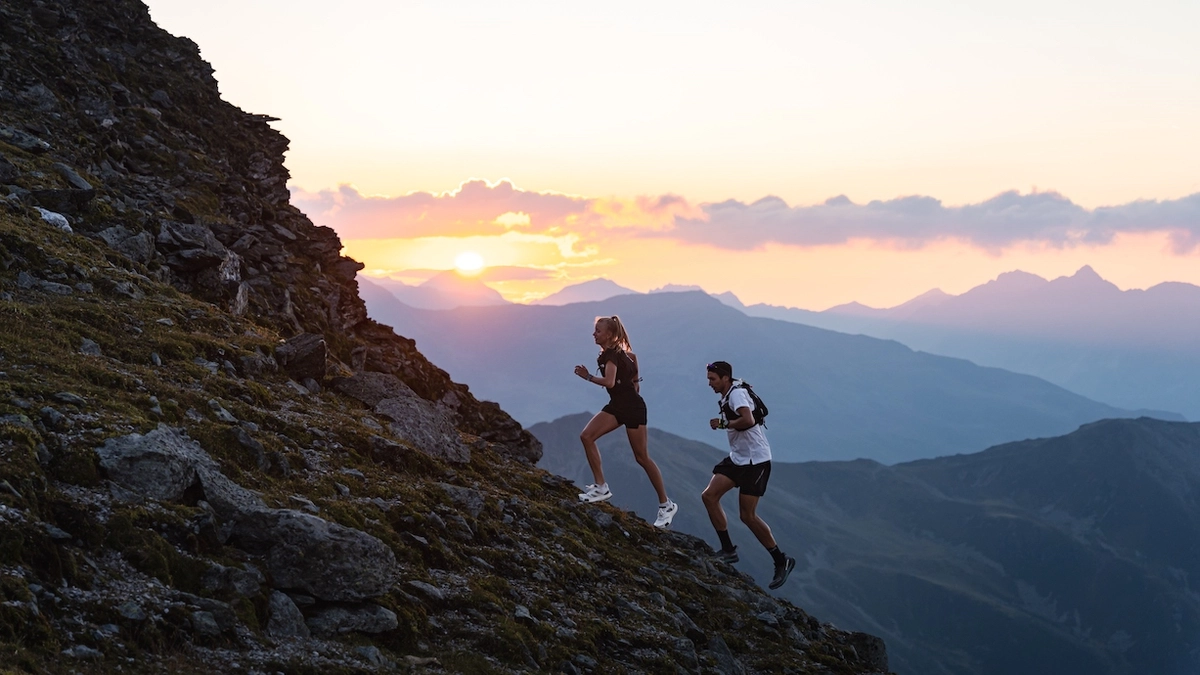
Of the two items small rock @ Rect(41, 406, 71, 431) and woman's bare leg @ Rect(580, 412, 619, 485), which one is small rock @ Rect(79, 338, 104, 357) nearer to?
small rock @ Rect(41, 406, 71, 431)

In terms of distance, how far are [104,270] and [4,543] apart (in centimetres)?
1236

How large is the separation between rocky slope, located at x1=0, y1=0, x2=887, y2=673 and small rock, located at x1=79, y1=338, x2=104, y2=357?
50 mm

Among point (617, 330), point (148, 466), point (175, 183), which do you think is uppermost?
point (175, 183)

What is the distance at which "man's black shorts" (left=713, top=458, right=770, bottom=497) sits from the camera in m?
18.2

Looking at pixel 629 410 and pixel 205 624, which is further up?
pixel 629 410

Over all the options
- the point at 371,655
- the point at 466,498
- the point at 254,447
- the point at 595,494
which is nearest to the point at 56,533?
the point at 371,655

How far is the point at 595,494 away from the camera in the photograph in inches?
861

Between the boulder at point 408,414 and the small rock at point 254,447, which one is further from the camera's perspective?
the boulder at point 408,414

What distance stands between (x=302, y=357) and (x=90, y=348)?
17.7ft

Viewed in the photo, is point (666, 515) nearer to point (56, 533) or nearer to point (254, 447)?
point (254, 447)

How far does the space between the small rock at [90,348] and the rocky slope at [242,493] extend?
0.16 ft

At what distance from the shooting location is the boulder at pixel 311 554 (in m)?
10.5

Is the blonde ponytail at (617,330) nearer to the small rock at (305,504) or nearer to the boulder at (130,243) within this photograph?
the small rock at (305,504)

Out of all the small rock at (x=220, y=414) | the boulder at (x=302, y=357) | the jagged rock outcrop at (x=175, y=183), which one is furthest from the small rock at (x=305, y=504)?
the jagged rock outcrop at (x=175, y=183)
